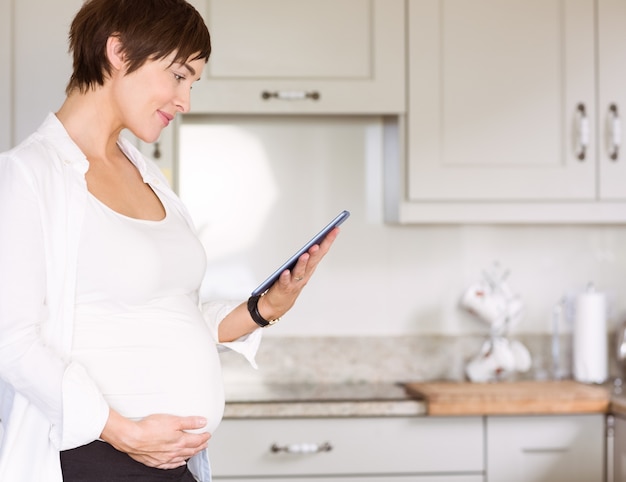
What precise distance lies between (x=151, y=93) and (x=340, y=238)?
156cm

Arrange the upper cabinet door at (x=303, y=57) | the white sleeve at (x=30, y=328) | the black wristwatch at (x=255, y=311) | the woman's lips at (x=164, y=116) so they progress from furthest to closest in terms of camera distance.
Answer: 1. the upper cabinet door at (x=303, y=57)
2. the black wristwatch at (x=255, y=311)
3. the woman's lips at (x=164, y=116)
4. the white sleeve at (x=30, y=328)

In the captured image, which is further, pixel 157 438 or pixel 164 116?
pixel 164 116

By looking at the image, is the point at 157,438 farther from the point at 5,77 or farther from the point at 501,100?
the point at 501,100

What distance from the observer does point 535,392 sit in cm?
250

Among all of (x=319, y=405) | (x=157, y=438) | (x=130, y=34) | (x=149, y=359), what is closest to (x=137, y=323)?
(x=149, y=359)

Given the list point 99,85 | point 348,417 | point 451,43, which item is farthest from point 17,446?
point 451,43

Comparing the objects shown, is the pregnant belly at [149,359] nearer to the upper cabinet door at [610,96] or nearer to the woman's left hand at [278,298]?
the woman's left hand at [278,298]

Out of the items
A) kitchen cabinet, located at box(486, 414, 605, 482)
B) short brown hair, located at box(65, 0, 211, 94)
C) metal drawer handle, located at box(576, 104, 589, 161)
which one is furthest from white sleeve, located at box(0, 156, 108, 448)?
metal drawer handle, located at box(576, 104, 589, 161)

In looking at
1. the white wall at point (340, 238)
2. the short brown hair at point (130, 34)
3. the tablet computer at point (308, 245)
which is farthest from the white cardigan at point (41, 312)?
the white wall at point (340, 238)

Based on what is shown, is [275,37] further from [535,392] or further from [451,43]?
[535,392]

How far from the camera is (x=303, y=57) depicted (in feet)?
8.45

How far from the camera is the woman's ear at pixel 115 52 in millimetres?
1359

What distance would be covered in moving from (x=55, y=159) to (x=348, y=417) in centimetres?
133

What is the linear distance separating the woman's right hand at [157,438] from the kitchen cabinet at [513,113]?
4.48 feet
